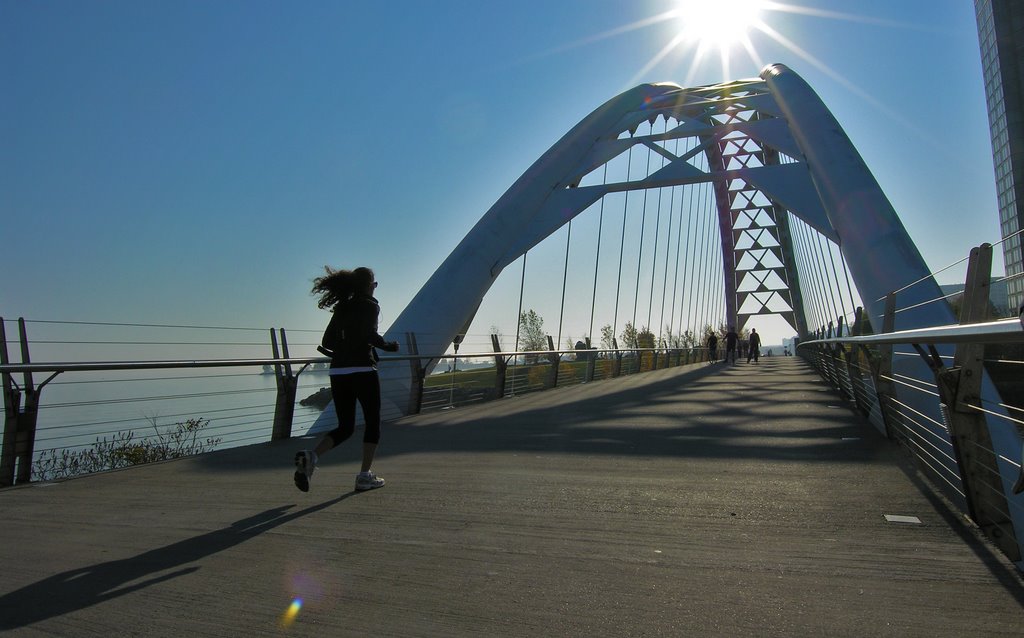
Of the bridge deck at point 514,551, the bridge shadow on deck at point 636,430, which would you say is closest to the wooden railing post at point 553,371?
the bridge shadow on deck at point 636,430

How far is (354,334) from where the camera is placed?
14.2 feet

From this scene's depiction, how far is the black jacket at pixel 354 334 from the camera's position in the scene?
434 cm

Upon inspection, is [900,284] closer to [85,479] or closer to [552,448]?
[552,448]

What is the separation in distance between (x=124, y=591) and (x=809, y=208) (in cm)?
1613

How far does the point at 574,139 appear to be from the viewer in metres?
19.6

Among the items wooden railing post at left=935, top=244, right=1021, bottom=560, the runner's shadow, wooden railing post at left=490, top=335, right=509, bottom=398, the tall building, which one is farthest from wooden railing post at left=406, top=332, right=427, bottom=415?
the tall building

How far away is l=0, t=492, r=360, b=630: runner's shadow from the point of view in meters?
2.35

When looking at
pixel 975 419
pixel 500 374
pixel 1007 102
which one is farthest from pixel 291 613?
pixel 1007 102

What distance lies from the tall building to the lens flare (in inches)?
2253

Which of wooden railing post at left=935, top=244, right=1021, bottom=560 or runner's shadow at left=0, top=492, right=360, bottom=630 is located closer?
runner's shadow at left=0, top=492, right=360, bottom=630

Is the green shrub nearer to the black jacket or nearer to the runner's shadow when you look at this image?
the black jacket

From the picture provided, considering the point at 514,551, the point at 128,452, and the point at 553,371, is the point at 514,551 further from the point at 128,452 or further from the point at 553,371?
the point at 553,371

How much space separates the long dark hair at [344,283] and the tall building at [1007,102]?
55.6m

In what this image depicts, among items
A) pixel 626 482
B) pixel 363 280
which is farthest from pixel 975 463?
pixel 363 280
